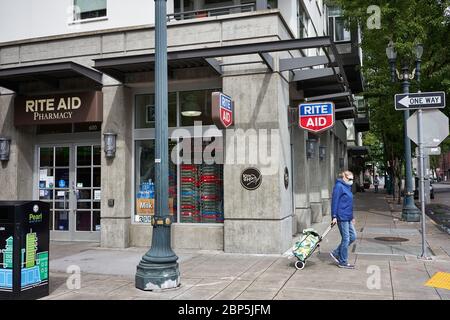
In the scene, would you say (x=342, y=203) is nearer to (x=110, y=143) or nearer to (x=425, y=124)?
(x=425, y=124)

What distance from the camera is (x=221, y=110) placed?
30.4 feet

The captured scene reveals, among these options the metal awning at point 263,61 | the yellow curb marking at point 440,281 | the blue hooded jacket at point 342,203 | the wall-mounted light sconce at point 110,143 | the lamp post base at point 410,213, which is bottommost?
the yellow curb marking at point 440,281

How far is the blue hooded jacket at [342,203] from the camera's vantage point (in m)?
8.60

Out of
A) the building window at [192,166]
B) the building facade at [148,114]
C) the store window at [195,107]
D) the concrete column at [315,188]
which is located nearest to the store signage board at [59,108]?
the building facade at [148,114]

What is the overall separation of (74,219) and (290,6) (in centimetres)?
812

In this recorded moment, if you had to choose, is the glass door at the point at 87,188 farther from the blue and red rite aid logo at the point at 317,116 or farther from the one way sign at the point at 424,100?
the one way sign at the point at 424,100

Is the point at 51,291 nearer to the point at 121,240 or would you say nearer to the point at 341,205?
the point at 121,240

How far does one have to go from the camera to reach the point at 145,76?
11.0m

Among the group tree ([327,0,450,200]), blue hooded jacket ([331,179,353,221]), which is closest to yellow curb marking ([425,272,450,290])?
blue hooded jacket ([331,179,353,221])

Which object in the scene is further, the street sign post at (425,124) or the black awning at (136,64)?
the black awning at (136,64)

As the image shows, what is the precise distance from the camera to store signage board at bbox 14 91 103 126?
1121cm

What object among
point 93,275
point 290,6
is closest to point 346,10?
point 290,6

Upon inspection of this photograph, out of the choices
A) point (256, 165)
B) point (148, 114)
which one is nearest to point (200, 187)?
point (256, 165)

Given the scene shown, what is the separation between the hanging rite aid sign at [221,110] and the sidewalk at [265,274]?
2.81 meters
